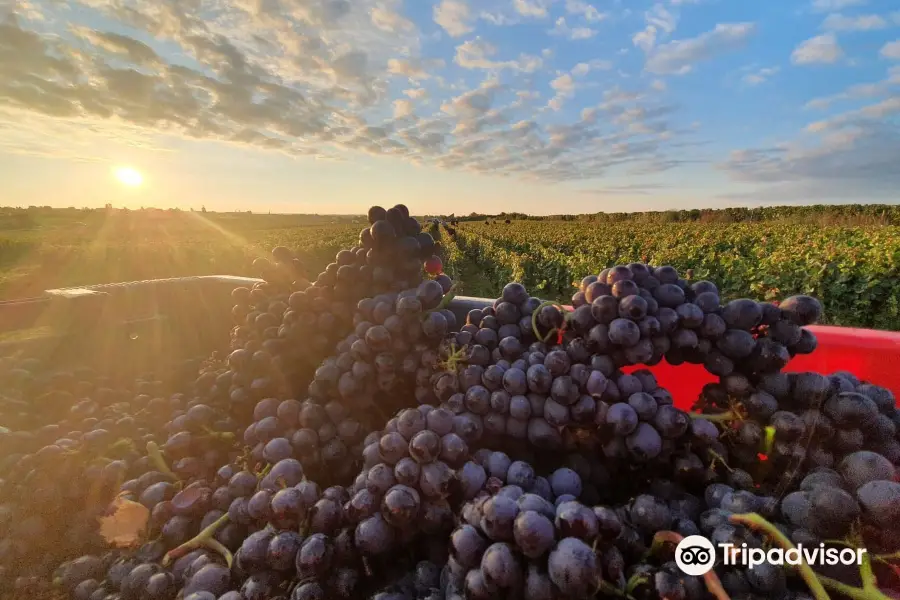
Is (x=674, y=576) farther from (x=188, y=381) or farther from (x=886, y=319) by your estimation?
(x=886, y=319)

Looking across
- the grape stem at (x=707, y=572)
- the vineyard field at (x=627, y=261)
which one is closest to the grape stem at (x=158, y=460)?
the vineyard field at (x=627, y=261)

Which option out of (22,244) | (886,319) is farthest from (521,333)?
(22,244)

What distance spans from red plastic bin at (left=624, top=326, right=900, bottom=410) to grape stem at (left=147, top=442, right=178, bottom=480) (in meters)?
1.75

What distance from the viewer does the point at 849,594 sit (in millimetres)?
850

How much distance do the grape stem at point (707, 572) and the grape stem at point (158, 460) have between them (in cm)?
159

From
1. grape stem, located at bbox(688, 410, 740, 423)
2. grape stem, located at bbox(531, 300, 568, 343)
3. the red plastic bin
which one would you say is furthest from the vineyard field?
grape stem, located at bbox(688, 410, 740, 423)

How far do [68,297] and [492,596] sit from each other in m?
2.91

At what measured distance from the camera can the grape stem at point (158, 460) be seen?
1.70 metres

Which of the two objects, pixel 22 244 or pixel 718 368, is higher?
pixel 718 368

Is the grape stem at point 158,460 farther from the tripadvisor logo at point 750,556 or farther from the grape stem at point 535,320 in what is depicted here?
the tripadvisor logo at point 750,556

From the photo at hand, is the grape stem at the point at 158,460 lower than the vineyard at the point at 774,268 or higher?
higher

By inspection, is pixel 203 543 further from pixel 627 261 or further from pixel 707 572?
pixel 627 261

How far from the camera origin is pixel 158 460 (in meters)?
1.71

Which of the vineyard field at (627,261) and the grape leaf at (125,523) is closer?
the grape leaf at (125,523)
